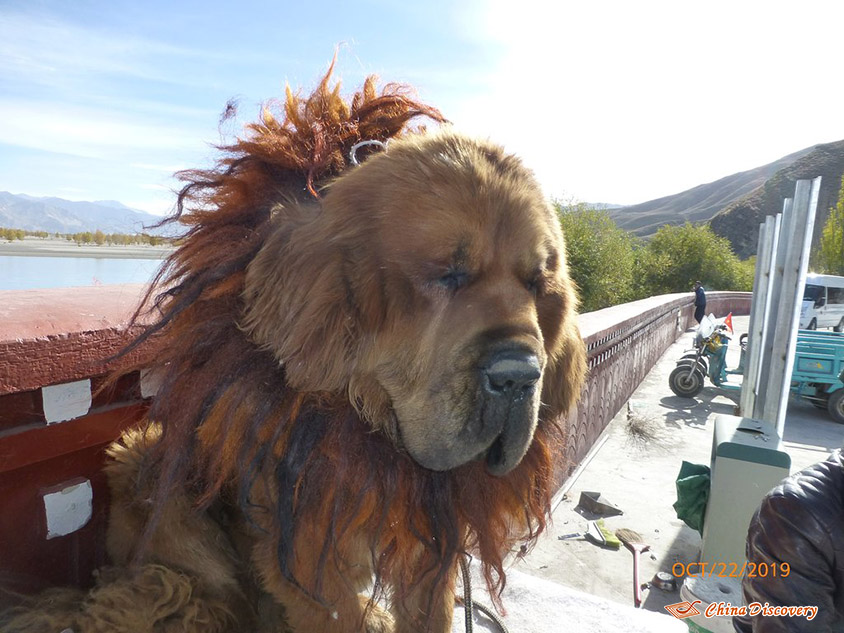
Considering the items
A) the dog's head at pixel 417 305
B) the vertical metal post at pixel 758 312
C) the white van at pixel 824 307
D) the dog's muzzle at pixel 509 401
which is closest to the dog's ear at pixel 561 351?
the dog's head at pixel 417 305

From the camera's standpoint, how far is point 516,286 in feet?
4.50

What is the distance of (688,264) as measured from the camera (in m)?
32.5

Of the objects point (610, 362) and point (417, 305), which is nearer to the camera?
point (417, 305)

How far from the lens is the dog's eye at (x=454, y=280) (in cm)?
131

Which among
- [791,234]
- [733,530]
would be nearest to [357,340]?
[733,530]

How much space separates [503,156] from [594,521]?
4384mm

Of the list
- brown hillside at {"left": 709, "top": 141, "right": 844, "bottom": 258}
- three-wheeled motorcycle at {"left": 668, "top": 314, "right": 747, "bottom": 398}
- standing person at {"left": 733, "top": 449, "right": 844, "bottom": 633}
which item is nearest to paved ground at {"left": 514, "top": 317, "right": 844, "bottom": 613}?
three-wheeled motorcycle at {"left": 668, "top": 314, "right": 747, "bottom": 398}

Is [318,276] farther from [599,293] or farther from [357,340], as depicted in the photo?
[599,293]

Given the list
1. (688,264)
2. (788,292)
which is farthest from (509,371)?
(688,264)

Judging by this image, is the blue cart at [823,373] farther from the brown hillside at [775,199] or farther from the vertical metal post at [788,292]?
the brown hillside at [775,199]

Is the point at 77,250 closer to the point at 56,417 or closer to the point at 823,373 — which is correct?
the point at 56,417

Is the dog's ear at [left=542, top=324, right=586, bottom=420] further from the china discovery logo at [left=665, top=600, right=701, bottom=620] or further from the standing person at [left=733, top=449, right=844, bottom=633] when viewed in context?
the china discovery logo at [left=665, top=600, right=701, bottom=620]

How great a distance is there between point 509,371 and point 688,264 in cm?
3511

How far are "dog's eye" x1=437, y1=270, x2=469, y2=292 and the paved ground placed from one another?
3.32 m
